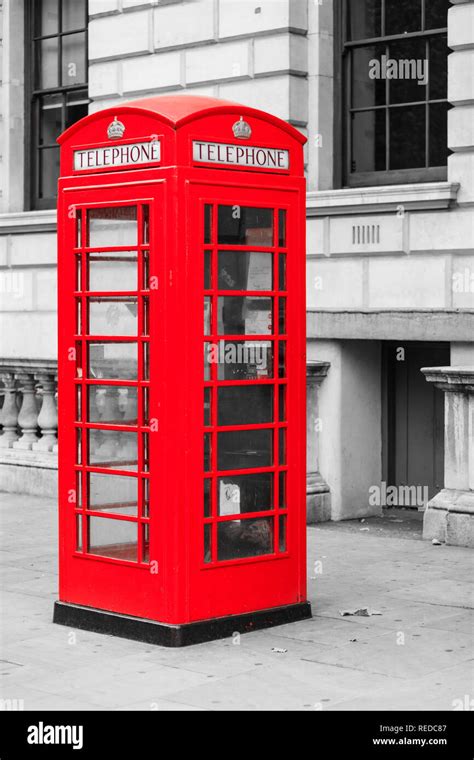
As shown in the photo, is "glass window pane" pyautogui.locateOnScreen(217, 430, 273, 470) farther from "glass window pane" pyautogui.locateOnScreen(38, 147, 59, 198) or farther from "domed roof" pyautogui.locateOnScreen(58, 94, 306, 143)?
"glass window pane" pyautogui.locateOnScreen(38, 147, 59, 198)

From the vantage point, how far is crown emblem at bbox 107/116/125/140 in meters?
7.32

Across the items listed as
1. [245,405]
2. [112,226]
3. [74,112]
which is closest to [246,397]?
[245,405]

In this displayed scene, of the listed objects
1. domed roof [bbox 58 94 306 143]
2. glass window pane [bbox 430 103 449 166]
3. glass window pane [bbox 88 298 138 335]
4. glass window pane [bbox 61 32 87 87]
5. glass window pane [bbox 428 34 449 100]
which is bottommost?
glass window pane [bbox 88 298 138 335]

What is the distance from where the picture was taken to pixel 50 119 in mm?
15539

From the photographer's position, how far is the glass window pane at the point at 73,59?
15.0 meters

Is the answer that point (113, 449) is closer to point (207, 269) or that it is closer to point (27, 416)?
point (207, 269)

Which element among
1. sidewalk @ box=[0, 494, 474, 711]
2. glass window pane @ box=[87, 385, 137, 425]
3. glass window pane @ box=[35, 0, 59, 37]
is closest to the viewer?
sidewalk @ box=[0, 494, 474, 711]

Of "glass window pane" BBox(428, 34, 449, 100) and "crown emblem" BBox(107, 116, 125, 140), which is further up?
"glass window pane" BBox(428, 34, 449, 100)

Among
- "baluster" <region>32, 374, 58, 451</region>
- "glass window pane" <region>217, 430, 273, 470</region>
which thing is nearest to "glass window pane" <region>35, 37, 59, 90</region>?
"baluster" <region>32, 374, 58, 451</region>

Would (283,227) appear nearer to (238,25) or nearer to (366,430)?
(366,430)

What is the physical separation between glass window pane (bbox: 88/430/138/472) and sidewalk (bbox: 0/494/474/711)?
94cm

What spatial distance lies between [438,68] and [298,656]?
612 centimetres

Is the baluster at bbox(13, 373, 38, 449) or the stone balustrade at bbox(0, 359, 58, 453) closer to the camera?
the stone balustrade at bbox(0, 359, 58, 453)

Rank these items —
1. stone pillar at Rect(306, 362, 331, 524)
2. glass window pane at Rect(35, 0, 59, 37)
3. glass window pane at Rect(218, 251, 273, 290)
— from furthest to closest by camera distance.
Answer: glass window pane at Rect(35, 0, 59, 37)
stone pillar at Rect(306, 362, 331, 524)
glass window pane at Rect(218, 251, 273, 290)
